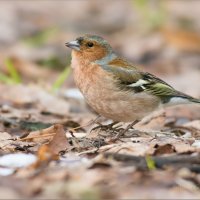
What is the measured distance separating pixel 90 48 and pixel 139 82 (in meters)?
0.65

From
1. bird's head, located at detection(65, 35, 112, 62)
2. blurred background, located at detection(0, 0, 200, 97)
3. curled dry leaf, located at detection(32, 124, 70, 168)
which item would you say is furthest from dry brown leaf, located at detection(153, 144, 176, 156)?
blurred background, located at detection(0, 0, 200, 97)

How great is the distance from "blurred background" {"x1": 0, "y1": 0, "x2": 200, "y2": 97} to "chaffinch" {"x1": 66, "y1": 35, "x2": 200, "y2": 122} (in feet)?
5.78

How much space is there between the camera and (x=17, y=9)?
1633cm

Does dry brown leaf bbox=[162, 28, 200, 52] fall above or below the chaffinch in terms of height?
above

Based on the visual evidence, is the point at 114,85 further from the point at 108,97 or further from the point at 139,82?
the point at 139,82

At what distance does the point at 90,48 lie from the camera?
7.55 m

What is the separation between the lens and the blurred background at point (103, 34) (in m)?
11.5

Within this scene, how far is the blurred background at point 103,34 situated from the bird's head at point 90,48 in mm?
1712

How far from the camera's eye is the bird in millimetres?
6996

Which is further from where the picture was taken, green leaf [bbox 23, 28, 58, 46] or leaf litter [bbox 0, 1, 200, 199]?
green leaf [bbox 23, 28, 58, 46]

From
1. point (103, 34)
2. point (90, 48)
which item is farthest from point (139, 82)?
point (103, 34)

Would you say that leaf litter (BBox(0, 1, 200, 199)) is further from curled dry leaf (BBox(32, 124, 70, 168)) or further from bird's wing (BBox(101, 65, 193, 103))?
bird's wing (BBox(101, 65, 193, 103))

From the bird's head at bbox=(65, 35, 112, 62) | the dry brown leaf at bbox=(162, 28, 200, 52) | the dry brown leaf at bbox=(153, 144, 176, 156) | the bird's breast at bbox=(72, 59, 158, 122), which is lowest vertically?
the dry brown leaf at bbox=(153, 144, 176, 156)

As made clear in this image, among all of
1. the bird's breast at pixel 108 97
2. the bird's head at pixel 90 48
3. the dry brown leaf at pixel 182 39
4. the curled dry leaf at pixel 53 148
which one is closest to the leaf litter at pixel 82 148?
the curled dry leaf at pixel 53 148
